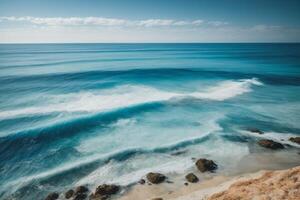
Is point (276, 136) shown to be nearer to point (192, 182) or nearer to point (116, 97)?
point (192, 182)

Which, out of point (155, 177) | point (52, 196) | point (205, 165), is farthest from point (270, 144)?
point (52, 196)

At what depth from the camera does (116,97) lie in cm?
3512

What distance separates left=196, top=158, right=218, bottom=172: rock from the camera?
15570 mm

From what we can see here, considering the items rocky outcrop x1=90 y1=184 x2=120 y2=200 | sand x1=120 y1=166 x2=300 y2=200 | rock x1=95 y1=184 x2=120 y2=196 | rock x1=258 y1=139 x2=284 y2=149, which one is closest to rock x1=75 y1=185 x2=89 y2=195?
rocky outcrop x1=90 y1=184 x2=120 y2=200

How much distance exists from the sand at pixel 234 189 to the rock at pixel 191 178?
29 centimetres

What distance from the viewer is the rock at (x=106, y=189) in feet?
44.8

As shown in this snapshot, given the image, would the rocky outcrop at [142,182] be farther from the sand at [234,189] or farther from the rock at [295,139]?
the rock at [295,139]

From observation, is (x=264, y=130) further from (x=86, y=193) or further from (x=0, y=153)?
(x=0, y=153)

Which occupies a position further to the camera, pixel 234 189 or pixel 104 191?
pixel 104 191

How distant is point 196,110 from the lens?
28797mm

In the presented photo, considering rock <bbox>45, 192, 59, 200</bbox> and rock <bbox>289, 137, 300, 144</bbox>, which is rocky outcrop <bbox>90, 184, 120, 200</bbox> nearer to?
rock <bbox>45, 192, 59, 200</bbox>

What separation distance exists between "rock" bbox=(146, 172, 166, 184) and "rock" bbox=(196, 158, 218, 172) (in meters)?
2.72

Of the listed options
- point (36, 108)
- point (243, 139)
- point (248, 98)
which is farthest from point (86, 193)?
point (248, 98)

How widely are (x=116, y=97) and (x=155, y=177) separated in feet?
71.7
